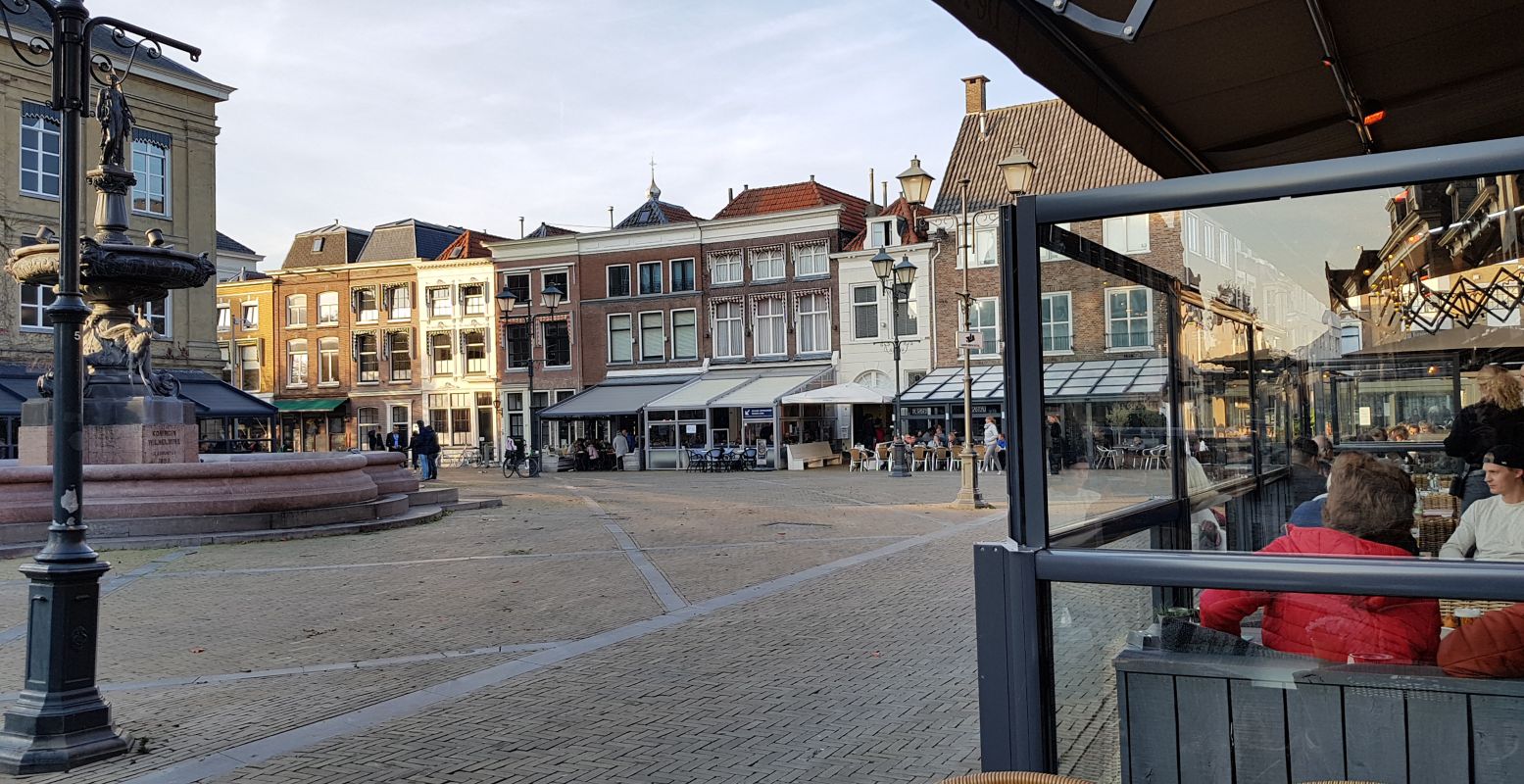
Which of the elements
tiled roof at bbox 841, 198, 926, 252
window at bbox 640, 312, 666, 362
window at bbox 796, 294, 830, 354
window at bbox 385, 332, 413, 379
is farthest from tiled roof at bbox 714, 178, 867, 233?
window at bbox 385, 332, 413, 379

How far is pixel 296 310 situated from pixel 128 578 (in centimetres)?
4065

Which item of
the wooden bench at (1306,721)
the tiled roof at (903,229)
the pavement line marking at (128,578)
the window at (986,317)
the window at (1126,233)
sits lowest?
the pavement line marking at (128,578)

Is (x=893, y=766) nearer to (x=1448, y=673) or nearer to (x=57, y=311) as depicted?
(x=1448, y=673)

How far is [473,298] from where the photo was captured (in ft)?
140

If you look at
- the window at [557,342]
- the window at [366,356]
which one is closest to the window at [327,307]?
the window at [366,356]

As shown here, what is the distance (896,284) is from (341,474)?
492 inches

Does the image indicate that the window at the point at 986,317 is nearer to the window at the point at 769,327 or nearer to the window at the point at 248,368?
the window at the point at 769,327

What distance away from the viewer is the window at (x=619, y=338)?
3898 centimetres

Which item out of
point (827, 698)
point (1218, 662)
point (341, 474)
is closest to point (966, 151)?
point (341, 474)

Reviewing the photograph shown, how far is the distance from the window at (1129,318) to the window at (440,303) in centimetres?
4162

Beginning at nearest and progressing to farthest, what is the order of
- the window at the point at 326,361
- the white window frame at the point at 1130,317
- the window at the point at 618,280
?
the white window frame at the point at 1130,317 < the window at the point at 618,280 < the window at the point at 326,361

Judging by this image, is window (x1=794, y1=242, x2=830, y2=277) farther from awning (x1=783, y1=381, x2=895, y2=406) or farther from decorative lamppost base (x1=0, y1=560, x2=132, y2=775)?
decorative lamppost base (x1=0, y1=560, x2=132, y2=775)

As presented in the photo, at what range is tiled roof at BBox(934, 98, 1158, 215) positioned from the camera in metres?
28.2

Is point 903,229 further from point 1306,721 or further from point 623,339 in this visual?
point 1306,721
